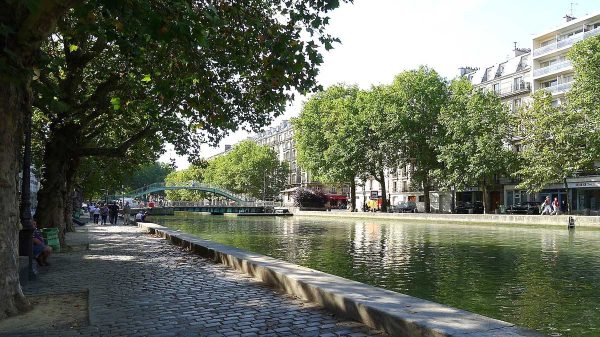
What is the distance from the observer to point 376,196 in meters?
87.0

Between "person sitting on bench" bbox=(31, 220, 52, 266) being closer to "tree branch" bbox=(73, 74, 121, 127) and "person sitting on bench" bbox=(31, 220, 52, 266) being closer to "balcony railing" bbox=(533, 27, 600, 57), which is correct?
"tree branch" bbox=(73, 74, 121, 127)

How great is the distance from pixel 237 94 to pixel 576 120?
115 feet

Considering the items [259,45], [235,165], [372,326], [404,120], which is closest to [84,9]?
[259,45]

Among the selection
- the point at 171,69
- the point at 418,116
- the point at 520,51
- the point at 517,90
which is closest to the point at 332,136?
the point at 418,116

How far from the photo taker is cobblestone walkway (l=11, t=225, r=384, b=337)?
240 inches

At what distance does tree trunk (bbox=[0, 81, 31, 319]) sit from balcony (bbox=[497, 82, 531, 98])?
2446 inches

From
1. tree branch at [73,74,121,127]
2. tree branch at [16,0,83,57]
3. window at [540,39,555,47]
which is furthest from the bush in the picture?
tree branch at [16,0,83,57]

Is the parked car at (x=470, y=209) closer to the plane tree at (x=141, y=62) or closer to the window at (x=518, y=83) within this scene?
the window at (x=518, y=83)

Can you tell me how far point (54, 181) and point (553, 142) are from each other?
36.6 metres

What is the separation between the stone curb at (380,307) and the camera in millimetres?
5031

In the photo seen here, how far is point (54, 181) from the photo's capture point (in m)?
17.1

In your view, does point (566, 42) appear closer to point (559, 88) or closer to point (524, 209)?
point (559, 88)

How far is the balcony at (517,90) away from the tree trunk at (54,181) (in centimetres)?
5601

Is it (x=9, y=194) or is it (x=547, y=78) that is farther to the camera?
(x=547, y=78)
